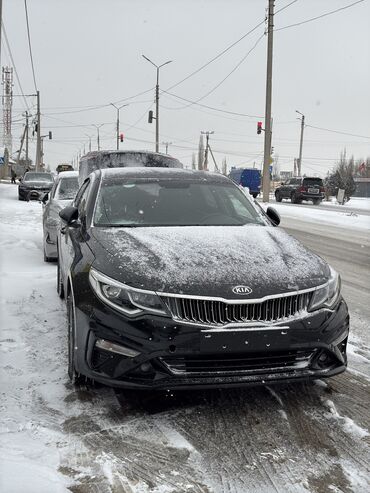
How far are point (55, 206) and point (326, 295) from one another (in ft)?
20.6

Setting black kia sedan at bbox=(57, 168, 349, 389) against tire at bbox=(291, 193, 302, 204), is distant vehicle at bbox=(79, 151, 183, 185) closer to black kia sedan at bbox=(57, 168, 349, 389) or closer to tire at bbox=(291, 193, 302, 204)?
black kia sedan at bbox=(57, 168, 349, 389)

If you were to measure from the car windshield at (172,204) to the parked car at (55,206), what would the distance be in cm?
345

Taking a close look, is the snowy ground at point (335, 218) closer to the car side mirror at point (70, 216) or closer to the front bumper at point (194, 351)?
the car side mirror at point (70, 216)

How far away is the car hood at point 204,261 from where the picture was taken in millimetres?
3037

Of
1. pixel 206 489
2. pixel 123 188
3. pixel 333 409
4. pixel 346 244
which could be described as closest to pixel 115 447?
pixel 206 489

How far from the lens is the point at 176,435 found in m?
2.94

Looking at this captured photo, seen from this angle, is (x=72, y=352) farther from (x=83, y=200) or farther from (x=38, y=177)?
(x=38, y=177)

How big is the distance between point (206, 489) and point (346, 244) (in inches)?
429

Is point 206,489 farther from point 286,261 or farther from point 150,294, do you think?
point 286,261

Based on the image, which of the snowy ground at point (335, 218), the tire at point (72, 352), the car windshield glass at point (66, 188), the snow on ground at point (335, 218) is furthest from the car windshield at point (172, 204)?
the snow on ground at point (335, 218)

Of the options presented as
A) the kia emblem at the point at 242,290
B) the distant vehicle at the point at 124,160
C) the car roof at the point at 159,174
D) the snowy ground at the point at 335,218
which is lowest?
the snowy ground at the point at 335,218

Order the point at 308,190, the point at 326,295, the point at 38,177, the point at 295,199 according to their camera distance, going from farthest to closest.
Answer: the point at 295,199 < the point at 308,190 < the point at 38,177 < the point at 326,295

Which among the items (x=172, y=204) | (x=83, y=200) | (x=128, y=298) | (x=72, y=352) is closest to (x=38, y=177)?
(x=83, y=200)

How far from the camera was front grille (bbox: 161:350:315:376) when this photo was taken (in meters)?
2.94
